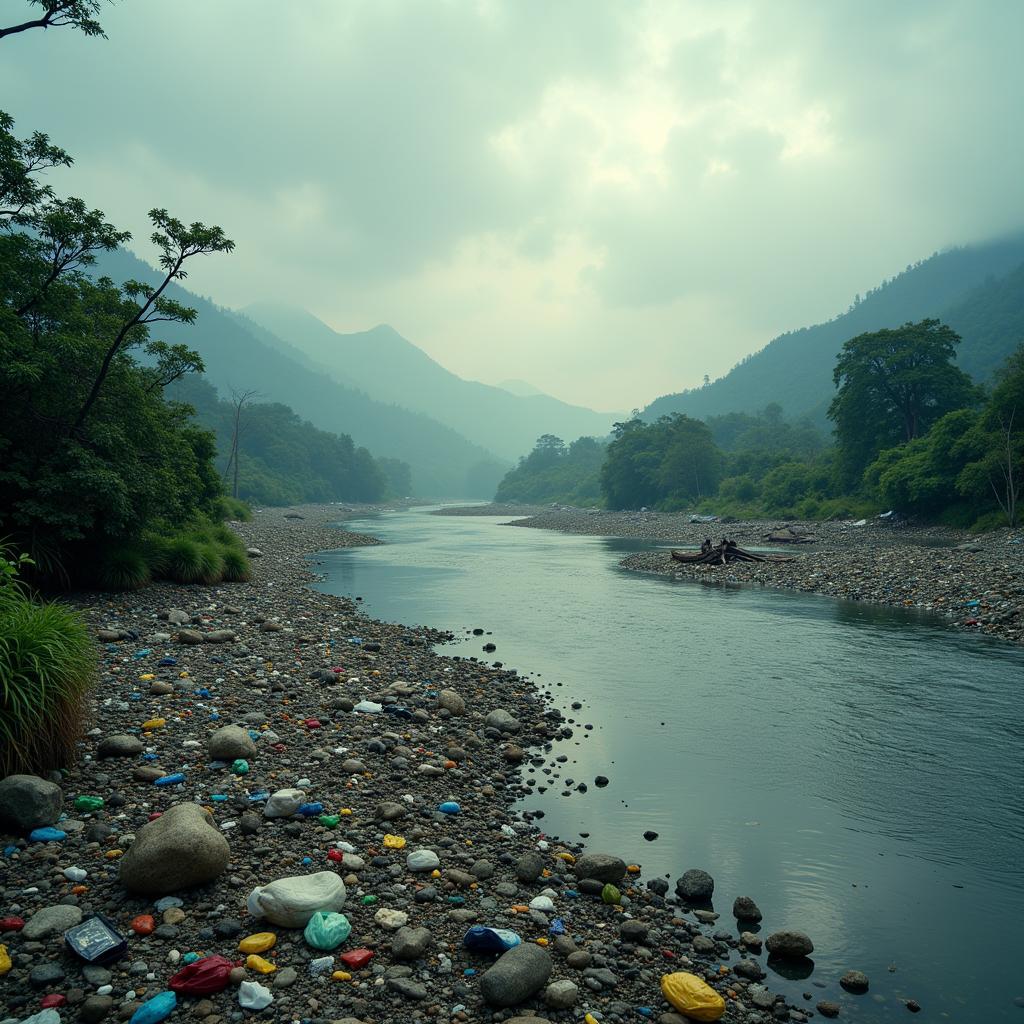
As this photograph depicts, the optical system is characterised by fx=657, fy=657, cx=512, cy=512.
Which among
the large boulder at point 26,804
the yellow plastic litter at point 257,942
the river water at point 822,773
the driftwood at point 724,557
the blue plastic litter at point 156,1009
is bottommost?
the river water at point 822,773

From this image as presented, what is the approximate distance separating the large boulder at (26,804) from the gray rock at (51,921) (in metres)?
1.29

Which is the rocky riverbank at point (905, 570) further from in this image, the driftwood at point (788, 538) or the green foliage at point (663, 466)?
the green foliage at point (663, 466)

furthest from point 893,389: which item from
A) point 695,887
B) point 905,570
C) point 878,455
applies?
point 695,887

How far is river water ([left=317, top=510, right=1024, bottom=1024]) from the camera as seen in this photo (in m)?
6.67

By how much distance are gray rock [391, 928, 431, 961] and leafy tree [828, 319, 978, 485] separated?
74.8 metres

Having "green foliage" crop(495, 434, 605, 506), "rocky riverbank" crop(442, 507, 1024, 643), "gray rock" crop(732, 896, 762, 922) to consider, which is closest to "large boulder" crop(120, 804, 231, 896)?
"gray rock" crop(732, 896, 762, 922)

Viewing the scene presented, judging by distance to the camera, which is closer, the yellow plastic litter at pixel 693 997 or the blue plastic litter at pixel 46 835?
the yellow plastic litter at pixel 693 997

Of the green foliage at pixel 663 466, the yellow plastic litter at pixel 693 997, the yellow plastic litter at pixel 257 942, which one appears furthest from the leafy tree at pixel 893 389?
the yellow plastic litter at pixel 257 942

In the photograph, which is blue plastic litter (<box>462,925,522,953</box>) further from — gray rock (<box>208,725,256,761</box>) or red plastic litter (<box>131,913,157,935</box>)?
gray rock (<box>208,725,256,761</box>)

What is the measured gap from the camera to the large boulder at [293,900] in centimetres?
571

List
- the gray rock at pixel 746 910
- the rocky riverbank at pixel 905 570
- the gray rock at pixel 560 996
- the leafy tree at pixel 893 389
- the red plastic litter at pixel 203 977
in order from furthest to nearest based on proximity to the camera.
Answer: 1. the leafy tree at pixel 893 389
2. the rocky riverbank at pixel 905 570
3. the gray rock at pixel 746 910
4. the gray rock at pixel 560 996
5. the red plastic litter at pixel 203 977

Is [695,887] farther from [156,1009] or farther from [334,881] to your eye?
[156,1009]

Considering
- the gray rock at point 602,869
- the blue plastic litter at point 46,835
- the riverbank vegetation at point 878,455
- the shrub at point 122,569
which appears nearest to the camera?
the blue plastic litter at point 46,835

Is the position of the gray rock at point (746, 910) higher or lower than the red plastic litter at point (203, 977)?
lower
